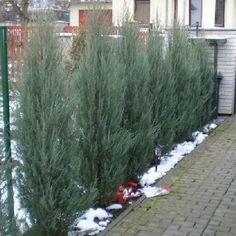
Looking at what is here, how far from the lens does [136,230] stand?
5137 millimetres

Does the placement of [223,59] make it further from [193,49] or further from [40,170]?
[40,170]

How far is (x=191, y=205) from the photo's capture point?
5.93 meters

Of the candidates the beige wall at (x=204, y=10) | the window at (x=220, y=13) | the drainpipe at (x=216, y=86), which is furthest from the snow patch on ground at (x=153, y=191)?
the window at (x=220, y=13)

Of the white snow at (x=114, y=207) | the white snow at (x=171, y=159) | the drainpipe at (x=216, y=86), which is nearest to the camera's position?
the white snow at (x=114, y=207)

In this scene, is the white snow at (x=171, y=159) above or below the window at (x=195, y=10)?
below

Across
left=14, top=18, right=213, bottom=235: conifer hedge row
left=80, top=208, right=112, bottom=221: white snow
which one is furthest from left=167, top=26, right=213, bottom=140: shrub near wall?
left=80, top=208, right=112, bottom=221: white snow

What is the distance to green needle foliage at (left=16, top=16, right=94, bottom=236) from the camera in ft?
14.9

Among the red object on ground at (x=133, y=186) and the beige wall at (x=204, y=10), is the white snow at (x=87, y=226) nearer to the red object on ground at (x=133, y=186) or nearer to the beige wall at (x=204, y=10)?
the red object on ground at (x=133, y=186)

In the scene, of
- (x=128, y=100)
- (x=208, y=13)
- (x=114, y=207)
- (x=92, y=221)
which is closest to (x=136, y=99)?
(x=128, y=100)

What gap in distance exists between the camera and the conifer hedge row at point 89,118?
4.55m

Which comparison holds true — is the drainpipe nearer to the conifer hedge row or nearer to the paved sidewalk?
the conifer hedge row

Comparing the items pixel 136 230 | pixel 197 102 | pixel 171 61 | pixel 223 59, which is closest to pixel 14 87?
pixel 136 230

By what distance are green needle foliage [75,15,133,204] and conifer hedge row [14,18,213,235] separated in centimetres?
1

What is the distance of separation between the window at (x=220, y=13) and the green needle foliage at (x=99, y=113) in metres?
25.7
